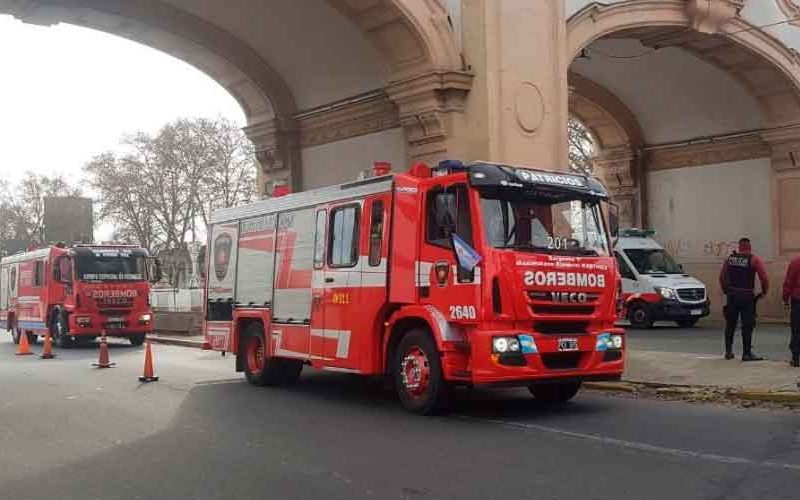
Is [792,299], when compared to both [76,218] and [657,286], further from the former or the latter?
[76,218]

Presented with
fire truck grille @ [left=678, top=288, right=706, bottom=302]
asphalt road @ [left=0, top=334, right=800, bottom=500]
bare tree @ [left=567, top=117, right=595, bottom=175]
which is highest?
bare tree @ [left=567, top=117, right=595, bottom=175]

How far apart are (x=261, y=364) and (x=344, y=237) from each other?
3.08 metres

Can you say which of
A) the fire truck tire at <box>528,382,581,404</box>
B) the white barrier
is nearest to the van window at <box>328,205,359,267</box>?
the fire truck tire at <box>528,382,581,404</box>

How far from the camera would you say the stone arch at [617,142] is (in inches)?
1038

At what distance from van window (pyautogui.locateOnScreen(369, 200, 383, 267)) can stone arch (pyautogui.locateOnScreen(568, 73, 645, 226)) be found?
16.9 m

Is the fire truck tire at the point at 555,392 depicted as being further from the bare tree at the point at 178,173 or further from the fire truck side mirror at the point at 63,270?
the bare tree at the point at 178,173

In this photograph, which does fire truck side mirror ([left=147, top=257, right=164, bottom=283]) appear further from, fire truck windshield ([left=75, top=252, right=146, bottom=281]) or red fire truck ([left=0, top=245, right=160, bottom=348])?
fire truck windshield ([left=75, top=252, right=146, bottom=281])

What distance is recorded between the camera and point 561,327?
9.54m

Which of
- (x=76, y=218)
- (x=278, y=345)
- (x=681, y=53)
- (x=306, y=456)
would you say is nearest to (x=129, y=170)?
(x=76, y=218)

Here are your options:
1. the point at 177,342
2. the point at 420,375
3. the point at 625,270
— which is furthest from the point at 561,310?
the point at 177,342

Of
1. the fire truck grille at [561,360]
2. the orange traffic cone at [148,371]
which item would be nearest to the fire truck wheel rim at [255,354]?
the orange traffic cone at [148,371]

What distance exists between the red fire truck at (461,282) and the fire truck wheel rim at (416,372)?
2 centimetres

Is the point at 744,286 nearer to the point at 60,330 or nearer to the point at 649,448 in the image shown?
the point at 649,448

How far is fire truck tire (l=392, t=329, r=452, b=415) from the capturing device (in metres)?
9.43
